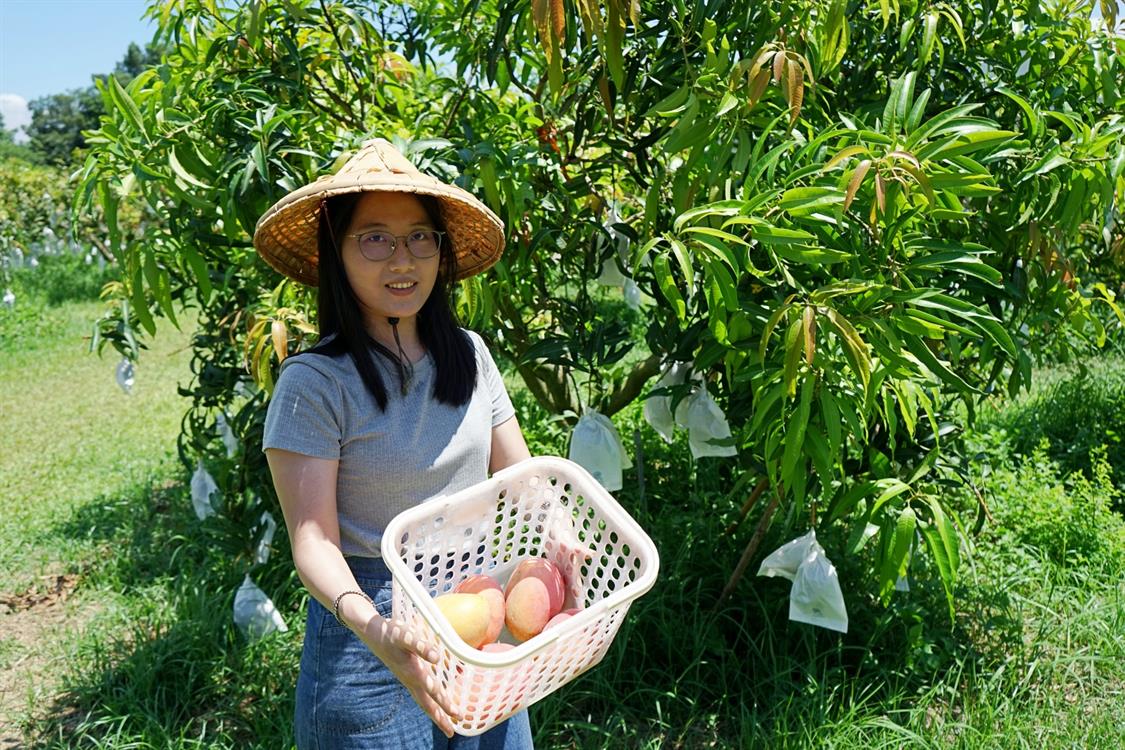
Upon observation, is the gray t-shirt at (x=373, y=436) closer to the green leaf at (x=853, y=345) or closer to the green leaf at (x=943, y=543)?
the green leaf at (x=853, y=345)

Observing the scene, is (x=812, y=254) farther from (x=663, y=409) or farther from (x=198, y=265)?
(x=198, y=265)

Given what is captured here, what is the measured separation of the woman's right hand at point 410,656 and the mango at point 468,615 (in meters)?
0.09

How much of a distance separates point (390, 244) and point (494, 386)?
0.31 metres

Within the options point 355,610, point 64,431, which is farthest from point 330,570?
point 64,431

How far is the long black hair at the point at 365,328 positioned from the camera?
130 centimetres

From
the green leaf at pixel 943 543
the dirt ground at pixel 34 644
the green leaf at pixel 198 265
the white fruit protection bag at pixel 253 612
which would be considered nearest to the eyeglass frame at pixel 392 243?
the green leaf at pixel 198 265

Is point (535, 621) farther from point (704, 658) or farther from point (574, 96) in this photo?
point (574, 96)

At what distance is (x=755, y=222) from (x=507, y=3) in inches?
30.0

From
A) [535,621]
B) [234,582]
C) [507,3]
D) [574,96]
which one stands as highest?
[507,3]

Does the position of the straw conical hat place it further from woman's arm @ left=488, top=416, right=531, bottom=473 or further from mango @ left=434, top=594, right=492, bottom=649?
mango @ left=434, top=594, right=492, bottom=649

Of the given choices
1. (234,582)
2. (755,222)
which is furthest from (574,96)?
(234,582)

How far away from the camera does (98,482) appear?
433 centimetres

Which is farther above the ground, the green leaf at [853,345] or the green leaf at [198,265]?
the green leaf at [198,265]

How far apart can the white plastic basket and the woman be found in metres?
0.06
